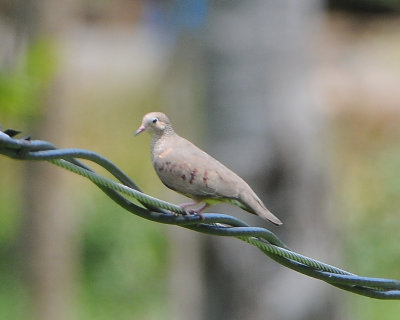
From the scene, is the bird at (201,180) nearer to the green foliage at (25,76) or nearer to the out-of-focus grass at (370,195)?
the green foliage at (25,76)

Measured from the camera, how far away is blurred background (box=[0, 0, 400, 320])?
704 centimetres

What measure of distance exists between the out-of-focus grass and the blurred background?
0.03 m

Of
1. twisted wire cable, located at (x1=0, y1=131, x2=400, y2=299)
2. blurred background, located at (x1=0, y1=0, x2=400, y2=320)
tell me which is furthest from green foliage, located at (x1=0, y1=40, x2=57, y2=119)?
twisted wire cable, located at (x1=0, y1=131, x2=400, y2=299)

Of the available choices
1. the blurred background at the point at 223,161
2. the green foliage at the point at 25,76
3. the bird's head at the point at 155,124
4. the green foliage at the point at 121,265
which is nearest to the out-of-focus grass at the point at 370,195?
the blurred background at the point at 223,161

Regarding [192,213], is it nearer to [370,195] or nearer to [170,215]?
[170,215]

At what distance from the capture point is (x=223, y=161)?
7062 millimetres

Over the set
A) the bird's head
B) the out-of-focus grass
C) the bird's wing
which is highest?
the bird's head

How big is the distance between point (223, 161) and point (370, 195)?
8384 millimetres

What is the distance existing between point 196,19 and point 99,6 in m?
14.1

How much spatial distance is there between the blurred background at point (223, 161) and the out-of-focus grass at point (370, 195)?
0.03 m

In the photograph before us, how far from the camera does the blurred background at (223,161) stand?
7.04 metres

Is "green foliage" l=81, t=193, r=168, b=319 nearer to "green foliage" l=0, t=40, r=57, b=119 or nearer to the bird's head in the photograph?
"green foliage" l=0, t=40, r=57, b=119

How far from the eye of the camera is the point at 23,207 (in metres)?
9.01

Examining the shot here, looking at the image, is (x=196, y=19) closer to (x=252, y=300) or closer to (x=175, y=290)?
(x=252, y=300)
